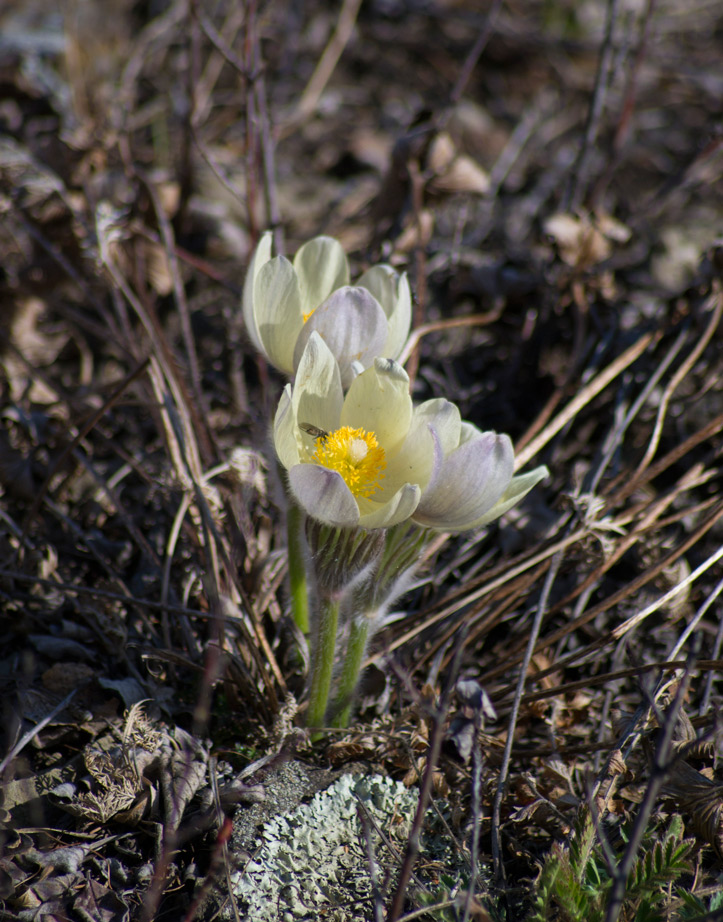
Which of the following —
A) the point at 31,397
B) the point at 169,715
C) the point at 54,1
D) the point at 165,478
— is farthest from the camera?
the point at 54,1

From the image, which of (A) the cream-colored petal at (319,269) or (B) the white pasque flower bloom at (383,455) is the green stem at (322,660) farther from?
(A) the cream-colored petal at (319,269)

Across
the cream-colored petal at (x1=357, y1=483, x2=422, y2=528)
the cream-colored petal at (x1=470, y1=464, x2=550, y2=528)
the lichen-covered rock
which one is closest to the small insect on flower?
the cream-colored petal at (x1=357, y1=483, x2=422, y2=528)

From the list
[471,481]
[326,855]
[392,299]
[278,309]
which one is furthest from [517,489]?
[326,855]

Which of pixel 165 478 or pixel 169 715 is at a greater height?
pixel 165 478

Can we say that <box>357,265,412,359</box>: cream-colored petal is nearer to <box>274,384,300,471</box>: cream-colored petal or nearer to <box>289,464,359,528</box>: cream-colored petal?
<box>274,384,300,471</box>: cream-colored petal

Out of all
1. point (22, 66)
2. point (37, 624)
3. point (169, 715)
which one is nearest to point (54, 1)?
point (22, 66)

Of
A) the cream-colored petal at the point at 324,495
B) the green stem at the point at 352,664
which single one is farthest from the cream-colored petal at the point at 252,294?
the green stem at the point at 352,664

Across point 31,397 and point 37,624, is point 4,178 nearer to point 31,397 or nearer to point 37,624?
point 31,397
